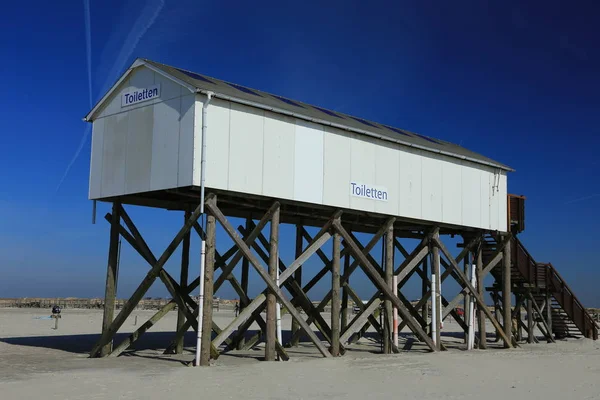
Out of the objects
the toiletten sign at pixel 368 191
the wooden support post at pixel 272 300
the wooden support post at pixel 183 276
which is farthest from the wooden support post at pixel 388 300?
the wooden support post at pixel 183 276

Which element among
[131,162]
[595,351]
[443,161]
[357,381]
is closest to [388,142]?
[443,161]

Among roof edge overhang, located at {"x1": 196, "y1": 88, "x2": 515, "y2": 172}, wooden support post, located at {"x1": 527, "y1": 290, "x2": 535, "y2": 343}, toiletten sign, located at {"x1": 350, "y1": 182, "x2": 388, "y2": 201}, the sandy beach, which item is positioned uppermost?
roof edge overhang, located at {"x1": 196, "y1": 88, "x2": 515, "y2": 172}

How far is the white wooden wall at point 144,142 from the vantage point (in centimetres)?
1975

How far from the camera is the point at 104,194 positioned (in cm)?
2223

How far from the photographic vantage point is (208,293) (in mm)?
19328

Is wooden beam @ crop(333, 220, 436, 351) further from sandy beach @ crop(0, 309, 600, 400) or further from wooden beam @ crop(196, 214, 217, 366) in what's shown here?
wooden beam @ crop(196, 214, 217, 366)

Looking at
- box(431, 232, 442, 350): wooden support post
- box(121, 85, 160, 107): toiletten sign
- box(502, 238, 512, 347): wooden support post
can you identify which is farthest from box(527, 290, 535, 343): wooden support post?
box(121, 85, 160, 107): toiletten sign

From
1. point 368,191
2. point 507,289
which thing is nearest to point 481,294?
point 507,289

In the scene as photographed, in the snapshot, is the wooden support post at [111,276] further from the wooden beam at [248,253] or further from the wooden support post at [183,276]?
the wooden beam at [248,253]

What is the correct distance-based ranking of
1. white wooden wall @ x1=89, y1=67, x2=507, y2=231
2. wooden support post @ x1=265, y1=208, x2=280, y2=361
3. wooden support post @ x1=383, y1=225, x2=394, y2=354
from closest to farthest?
white wooden wall @ x1=89, y1=67, x2=507, y2=231 → wooden support post @ x1=265, y1=208, x2=280, y2=361 → wooden support post @ x1=383, y1=225, x2=394, y2=354

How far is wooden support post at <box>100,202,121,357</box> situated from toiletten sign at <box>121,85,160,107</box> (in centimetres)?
316

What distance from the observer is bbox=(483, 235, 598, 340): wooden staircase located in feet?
106

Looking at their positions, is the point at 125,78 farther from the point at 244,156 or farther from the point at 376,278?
the point at 376,278

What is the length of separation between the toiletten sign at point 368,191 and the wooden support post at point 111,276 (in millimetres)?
7449
